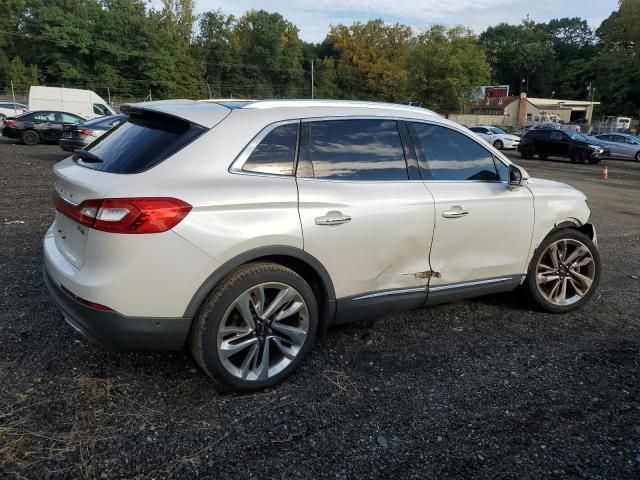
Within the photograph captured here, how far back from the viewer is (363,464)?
101 inches

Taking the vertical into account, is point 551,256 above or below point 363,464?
above

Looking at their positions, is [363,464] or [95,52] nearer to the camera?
[363,464]

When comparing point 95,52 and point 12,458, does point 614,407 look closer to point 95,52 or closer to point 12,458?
point 12,458

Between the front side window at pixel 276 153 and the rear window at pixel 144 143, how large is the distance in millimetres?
335

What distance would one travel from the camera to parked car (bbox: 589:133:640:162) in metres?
26.5

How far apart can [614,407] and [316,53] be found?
97440 millimetres

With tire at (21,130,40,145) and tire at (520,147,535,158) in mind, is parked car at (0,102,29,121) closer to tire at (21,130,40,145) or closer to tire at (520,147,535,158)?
tire at (21,130,40,145)

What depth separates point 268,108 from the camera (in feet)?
10.6

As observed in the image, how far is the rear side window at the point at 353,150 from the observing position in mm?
3305

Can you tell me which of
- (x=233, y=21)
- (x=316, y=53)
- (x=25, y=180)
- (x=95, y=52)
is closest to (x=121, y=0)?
(x=95, y=52)

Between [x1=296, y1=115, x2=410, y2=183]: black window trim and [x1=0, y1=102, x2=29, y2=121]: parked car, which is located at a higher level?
[x1=0, y1=102, x2=29, y2=121]: parked car

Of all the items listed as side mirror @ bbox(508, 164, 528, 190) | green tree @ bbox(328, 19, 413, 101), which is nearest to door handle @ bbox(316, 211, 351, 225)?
side mirror @ bbox(508, 164, 528, 190)

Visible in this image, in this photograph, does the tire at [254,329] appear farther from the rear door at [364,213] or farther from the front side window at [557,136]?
the front side window at [557,136]

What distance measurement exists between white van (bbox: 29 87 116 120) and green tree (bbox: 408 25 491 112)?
1365 inches
